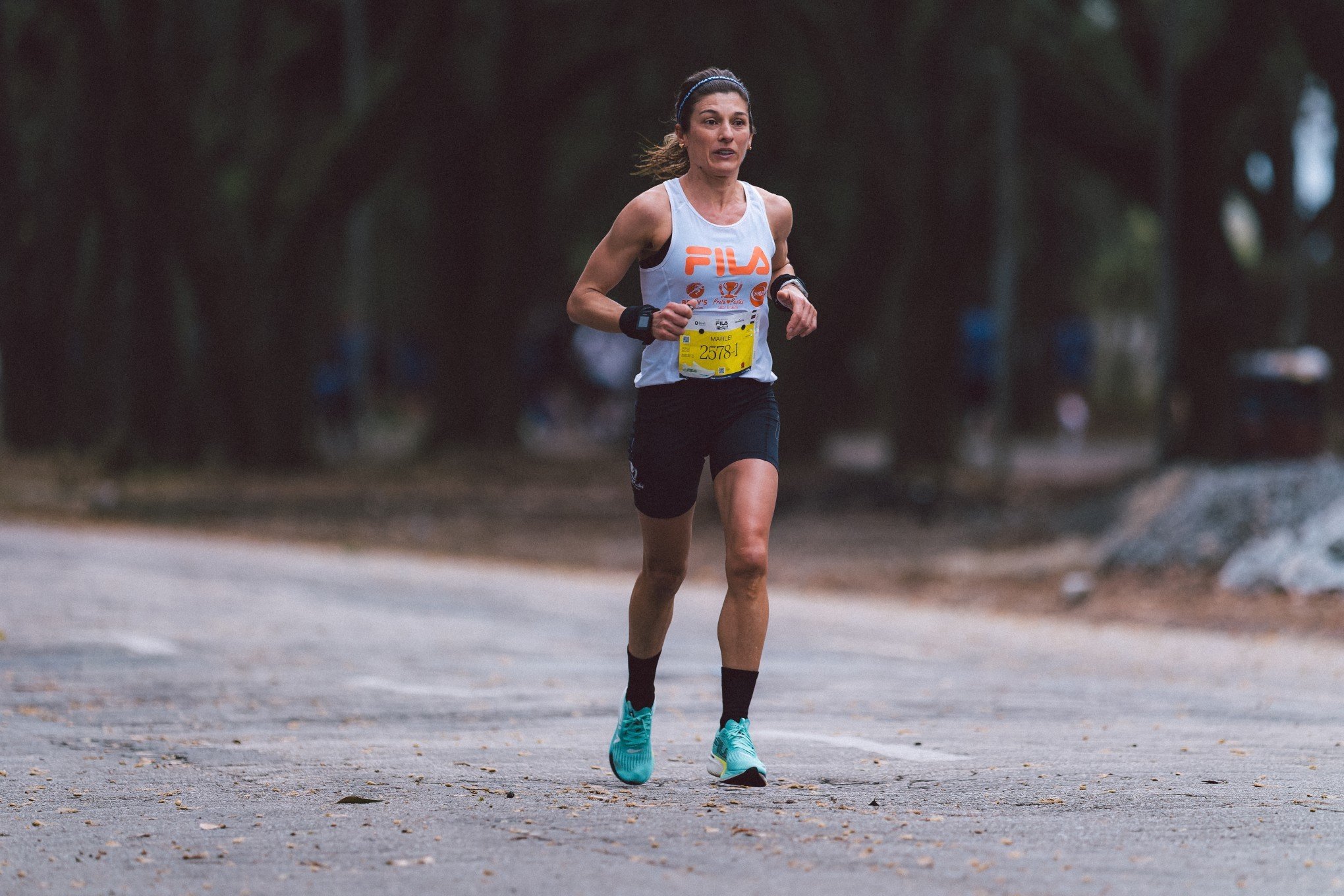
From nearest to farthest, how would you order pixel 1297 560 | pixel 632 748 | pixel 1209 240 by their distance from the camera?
pixel 632 748 → pixel 1297 560 → pixel 1209 240

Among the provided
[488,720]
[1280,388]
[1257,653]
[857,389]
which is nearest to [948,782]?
[488,720]

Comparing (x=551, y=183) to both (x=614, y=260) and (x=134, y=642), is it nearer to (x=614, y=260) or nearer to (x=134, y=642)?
(x=134, y=642)

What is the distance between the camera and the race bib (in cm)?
680

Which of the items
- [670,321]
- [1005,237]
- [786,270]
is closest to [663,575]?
[670,321]

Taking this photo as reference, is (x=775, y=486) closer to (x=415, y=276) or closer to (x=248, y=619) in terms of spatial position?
(x=248, y=619)

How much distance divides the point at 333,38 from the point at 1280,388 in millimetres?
15744

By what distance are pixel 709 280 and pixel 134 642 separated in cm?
584

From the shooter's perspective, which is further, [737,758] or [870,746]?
[870,746]

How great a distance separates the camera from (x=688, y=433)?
6926 millimetres

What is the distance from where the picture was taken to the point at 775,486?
694 centimetres

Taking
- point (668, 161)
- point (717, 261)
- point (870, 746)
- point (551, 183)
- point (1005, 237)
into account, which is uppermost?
point (551, 183)

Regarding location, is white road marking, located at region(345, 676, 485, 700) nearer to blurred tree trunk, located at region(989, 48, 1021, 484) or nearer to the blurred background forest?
the blurred background forest

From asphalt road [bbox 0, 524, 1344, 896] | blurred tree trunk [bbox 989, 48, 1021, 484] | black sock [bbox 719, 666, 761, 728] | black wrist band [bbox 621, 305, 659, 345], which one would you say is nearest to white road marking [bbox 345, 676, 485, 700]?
asphalt road [bbox 0, 524, 1344, 896]

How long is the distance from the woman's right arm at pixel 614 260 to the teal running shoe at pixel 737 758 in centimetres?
113
